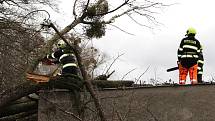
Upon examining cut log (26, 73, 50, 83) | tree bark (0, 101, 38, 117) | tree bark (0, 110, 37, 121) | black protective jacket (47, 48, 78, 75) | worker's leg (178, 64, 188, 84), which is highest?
black protective jacket (47, 48, 78, 75)

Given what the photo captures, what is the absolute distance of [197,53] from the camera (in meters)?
10.9

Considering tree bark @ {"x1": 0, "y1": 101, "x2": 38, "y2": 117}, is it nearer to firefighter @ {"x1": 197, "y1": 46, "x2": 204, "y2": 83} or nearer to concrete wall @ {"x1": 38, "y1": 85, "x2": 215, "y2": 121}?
concrete wall @ {"x1": 38, "y1": 85, "x2": 215, "y2": 121}

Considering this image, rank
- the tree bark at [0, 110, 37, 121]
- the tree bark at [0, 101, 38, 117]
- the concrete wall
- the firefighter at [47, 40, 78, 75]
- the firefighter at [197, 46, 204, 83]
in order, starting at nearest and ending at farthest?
the concrete wall
the tree bark at [0, 101, 38, 117]
the firefighter at [47, 40, 78, 75]
the tree bark at [0, 110, 37, 121]
the firefighter at [197, 46, 204, 83]

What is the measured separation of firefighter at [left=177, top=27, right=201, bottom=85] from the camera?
1078 centimetres

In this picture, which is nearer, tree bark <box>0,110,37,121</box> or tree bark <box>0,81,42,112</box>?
tree bark <box>0,81,42,112</box>

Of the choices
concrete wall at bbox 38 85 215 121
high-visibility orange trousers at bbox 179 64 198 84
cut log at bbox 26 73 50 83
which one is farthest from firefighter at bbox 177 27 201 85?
cut log at bbox 26 73 50 83

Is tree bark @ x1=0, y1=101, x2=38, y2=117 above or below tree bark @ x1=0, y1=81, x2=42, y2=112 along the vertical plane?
below

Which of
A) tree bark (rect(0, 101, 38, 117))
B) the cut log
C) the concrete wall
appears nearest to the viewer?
the concrete wall

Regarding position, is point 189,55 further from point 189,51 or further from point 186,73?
point 186,73

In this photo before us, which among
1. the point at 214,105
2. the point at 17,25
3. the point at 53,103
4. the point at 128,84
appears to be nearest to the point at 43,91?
the point at 53,103

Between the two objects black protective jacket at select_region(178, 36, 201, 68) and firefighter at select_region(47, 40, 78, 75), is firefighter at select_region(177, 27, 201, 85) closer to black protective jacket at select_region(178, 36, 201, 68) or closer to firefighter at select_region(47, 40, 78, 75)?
black protective jacket at select_region(178, 36, 201, 68)

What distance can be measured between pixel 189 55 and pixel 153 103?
162cm

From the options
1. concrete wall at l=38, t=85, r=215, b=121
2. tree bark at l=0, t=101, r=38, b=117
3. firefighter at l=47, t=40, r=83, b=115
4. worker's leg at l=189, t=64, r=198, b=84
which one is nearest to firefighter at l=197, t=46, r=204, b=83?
worker's leg at l=189, t=64, r=198, b=84

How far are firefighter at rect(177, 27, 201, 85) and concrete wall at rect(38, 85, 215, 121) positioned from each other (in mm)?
990
